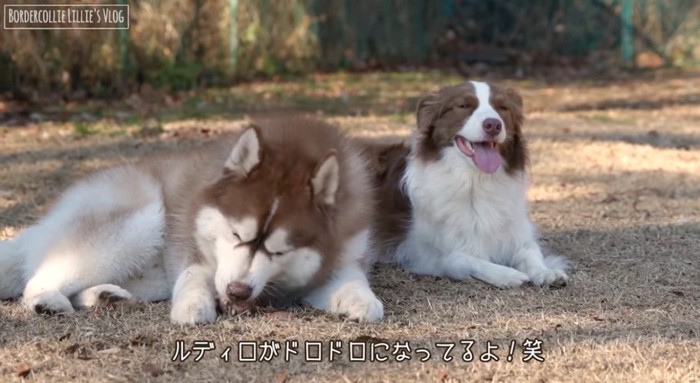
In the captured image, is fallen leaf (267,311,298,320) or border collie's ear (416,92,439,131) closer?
fallen leaf (267,311,298,320)

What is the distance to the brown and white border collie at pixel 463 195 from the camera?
17.1ft

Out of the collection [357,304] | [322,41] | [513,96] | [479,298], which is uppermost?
[513,96]

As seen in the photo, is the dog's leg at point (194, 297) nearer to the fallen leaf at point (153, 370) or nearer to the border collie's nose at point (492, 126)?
the fallen leaf at point (153, 370)

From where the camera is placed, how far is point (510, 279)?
489 cm

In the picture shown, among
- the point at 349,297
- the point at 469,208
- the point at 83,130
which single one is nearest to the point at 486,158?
the point at 469,208

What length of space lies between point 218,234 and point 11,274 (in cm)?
111

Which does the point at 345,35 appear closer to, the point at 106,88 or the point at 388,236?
the point at 106,88

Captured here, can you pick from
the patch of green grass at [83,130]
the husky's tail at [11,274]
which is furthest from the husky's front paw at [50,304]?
the patch of green grass at [83,130]

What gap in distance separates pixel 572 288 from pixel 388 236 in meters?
1.09

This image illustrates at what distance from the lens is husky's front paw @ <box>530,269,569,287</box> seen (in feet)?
16.0

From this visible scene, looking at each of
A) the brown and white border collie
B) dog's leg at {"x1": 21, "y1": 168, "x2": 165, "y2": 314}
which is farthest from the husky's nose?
the brown and white border collie

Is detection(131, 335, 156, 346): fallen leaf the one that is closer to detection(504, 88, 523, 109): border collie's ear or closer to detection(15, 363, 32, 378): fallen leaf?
detection(15, 363, 32, 378): fallen leaf

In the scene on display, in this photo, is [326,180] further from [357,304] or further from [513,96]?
[513,96]

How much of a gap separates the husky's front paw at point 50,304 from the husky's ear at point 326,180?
3.78 ft
